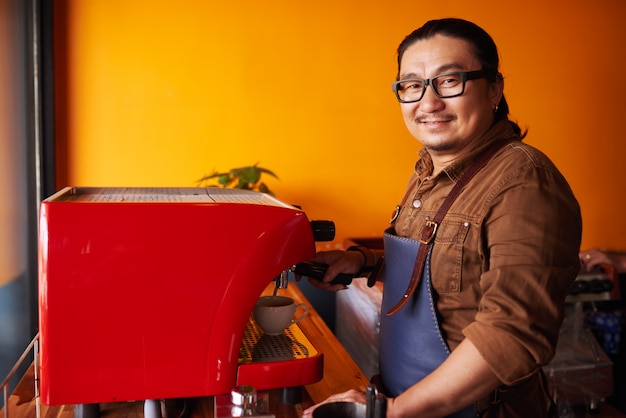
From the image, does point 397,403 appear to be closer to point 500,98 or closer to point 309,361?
point 309,361

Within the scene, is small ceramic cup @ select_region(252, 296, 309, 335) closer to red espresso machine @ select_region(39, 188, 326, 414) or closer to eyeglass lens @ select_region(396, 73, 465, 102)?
red espresso machine @ select_region(39, 188, 326, 414)

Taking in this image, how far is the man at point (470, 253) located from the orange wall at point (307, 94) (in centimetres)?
135

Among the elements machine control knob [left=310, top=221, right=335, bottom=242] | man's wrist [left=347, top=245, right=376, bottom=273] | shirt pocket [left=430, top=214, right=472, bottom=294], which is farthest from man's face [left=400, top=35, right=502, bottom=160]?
man's wrist [left=347, top=245, right=376, bottom=273]

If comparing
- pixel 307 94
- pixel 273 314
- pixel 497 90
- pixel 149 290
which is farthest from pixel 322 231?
pixel 307 94

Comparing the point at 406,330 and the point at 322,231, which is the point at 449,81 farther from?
the point at 406,330

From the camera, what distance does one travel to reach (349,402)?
3.03 feet

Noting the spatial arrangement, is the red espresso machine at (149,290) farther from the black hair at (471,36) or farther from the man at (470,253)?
the black hair at (471,36)

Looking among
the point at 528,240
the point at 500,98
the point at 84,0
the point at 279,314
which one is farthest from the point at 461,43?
the point at 84,0

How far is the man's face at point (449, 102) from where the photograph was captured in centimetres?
120

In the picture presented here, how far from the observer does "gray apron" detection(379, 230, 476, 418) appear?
117 centimetres

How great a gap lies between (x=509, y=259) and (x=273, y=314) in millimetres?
499

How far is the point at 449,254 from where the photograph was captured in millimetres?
1151

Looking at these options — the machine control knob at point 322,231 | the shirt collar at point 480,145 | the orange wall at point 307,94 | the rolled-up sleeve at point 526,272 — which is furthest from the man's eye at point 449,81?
the orange wall at point 307,94

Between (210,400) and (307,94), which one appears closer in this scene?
(210,400)
